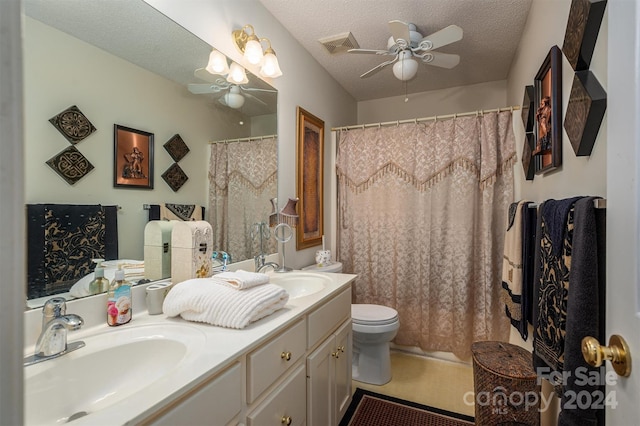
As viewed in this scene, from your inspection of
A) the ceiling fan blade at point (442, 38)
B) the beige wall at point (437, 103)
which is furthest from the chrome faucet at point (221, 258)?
the beige wall at point (437, 103)

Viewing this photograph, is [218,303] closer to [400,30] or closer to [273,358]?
[273,358]

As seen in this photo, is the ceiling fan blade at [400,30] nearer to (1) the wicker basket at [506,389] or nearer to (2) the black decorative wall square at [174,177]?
(2) the black decorative wall square at [174,177]

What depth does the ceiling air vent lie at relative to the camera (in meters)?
2.01

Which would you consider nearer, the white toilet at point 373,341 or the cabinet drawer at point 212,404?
the cabinet drawer at point 212,404

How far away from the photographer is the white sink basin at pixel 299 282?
5.82 ft

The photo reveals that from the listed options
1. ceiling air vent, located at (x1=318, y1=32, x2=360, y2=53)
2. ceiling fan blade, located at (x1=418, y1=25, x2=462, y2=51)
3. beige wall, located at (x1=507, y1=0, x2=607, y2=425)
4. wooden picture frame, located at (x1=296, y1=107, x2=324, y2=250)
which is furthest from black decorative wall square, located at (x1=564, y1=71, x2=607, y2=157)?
wooden picture frame, located at (x1=296, y1=107, x2=324, y2=250)

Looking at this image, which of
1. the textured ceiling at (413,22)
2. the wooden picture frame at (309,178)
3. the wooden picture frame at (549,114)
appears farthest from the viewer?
the wooden picture frame at (309,178)

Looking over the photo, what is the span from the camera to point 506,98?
9.60ft

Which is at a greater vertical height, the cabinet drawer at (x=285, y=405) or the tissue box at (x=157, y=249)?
the tissue box at (x=157, y=249)

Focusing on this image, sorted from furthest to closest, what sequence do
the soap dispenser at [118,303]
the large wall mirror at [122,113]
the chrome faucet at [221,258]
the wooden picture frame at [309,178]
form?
the wooden picture frame at [309,178] < the chrome faucet at [221,258] < the soap dispenser at [118,303] < the large wall mirror at [122,113]

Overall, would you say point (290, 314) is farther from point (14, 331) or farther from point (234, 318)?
point (14, 331)

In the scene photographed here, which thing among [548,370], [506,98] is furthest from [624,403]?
[506,98]

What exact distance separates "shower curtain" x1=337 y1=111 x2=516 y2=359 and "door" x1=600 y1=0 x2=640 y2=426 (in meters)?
1.87

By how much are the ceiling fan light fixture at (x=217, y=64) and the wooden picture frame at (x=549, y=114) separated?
1.58 metres
